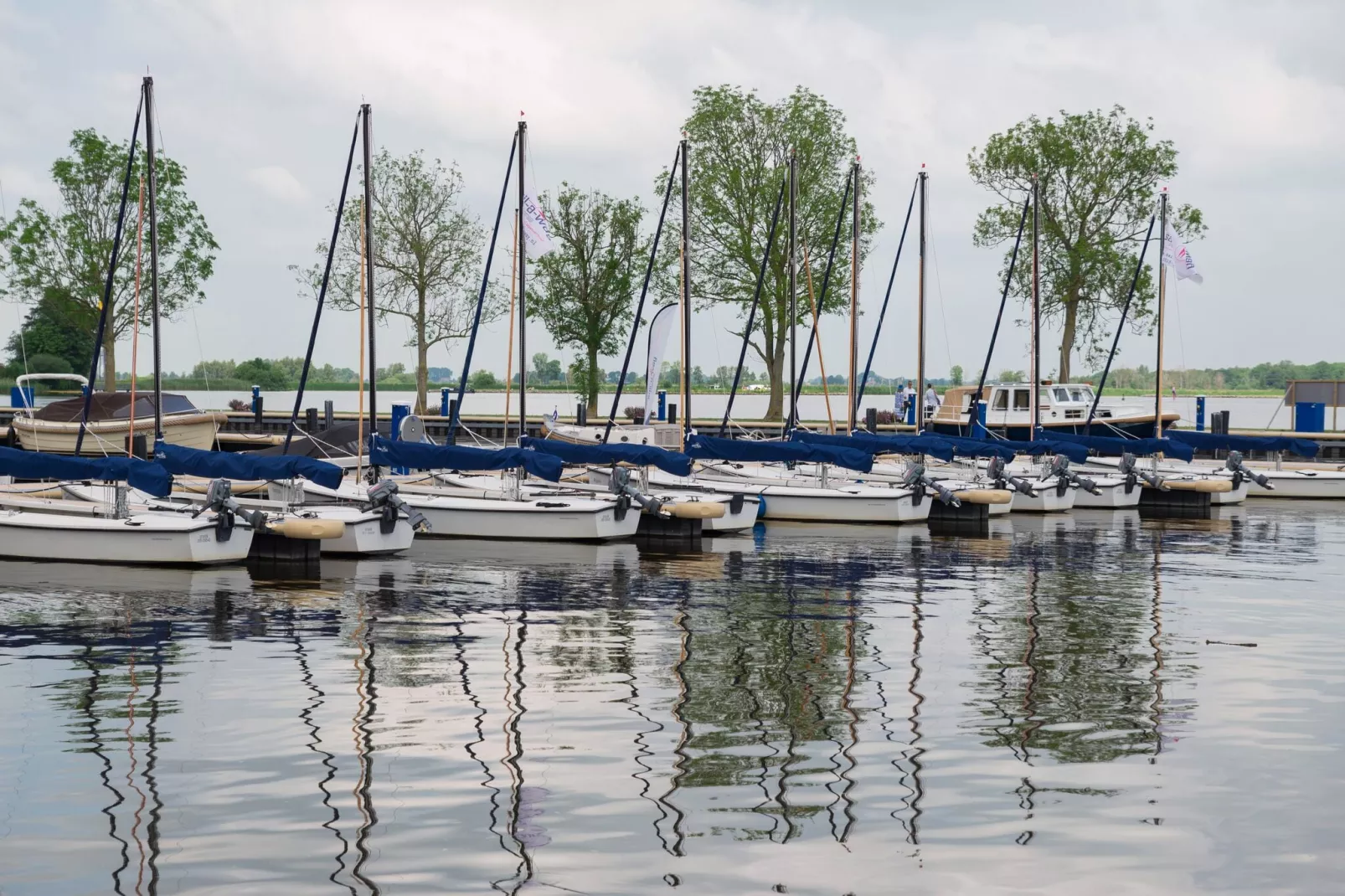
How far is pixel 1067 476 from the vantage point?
129 feet

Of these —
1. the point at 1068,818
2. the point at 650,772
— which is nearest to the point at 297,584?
the point at 650,772

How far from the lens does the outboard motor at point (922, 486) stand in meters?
35.2

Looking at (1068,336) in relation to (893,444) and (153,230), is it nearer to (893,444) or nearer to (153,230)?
(893,444)

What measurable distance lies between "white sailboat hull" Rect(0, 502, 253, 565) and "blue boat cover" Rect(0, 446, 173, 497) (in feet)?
1.99

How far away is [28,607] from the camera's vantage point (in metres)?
20.9

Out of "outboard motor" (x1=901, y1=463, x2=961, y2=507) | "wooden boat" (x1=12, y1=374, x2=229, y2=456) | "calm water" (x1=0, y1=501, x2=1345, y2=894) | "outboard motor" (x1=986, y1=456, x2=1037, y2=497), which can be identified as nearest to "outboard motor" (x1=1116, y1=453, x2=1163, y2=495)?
"outboard motor" (x1=986, y1=456, x2=1037, y2=497)

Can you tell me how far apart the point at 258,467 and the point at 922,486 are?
15245 millimetres

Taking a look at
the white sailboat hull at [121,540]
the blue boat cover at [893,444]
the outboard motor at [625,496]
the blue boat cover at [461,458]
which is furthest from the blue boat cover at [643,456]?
the white sailboat hull at [121,540]

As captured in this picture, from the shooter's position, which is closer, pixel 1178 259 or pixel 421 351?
pixel 1178 259

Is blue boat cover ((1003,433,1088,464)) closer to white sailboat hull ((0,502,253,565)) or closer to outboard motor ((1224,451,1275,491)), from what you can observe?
outboard motor ((1224,451,1275,491))

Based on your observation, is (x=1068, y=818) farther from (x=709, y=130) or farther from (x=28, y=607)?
(x=709, y=130)

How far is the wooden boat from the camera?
49.2 metres

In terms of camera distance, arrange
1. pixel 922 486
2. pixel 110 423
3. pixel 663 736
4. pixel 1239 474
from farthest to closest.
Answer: pixel 110 423
pixel 1239 474
pixel 922 486
pixel 663 736

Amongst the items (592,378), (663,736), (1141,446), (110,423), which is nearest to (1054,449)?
(1141,446)
